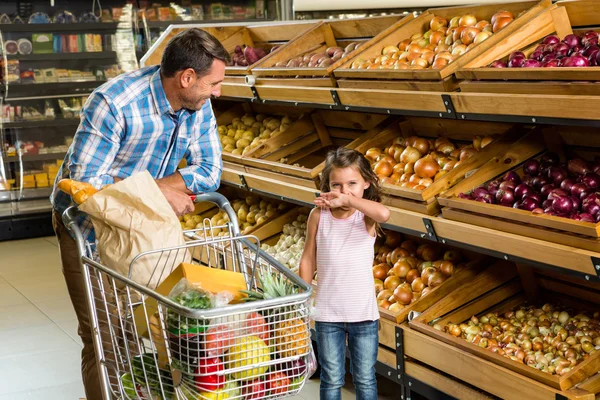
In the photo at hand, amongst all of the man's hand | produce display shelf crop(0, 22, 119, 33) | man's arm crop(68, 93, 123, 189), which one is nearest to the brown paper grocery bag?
the man's hand

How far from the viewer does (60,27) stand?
8125 mm

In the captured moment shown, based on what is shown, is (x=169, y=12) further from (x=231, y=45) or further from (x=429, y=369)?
(x=429, y=369)

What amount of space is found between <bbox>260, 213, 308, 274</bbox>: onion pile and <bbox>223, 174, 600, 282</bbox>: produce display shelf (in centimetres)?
111

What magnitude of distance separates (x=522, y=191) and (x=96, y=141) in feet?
5.63

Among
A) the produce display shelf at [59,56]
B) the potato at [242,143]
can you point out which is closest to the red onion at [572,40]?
the potato at [242,143]

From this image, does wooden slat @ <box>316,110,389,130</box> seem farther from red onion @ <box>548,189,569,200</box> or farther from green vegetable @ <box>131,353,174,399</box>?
green vegetable @ <box>131,353,174,399</box>

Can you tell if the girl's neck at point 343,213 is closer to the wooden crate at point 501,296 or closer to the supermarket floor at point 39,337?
the wooden crate at point 501,296

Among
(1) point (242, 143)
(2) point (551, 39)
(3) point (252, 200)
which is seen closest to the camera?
(2) point (551, 39)

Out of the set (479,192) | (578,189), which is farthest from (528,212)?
(479,192)

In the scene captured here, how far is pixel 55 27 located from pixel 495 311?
19.3ft

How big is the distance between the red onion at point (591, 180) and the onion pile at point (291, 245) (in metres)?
1.84

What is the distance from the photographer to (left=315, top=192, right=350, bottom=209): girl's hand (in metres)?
2.90

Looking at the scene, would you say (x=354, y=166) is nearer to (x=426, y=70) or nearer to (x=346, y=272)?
(x=346, y=272)

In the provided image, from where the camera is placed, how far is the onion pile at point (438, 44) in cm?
382
